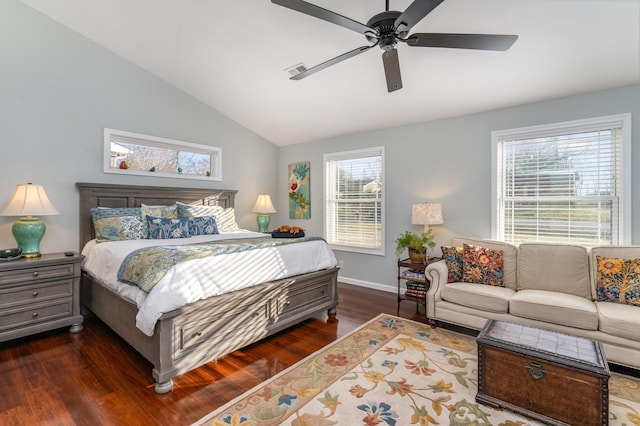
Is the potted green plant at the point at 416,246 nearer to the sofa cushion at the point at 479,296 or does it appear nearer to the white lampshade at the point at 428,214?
the white lampshade at the point at 428,214

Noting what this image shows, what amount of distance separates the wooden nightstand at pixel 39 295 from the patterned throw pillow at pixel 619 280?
496 cm

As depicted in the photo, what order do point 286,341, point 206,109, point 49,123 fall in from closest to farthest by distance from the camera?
point 286,341 < point 49,123 < point 206,109

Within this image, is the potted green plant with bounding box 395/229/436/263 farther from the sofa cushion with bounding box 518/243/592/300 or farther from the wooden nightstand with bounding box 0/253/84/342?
the wooden nightstand with bounding box 0/253/84/342

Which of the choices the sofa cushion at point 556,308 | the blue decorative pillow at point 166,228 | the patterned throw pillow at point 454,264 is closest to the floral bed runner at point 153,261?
the blue decorative pillow at point 166,228

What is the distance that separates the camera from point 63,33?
3.47 m

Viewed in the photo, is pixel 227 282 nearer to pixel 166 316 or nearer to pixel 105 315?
pixel 166 316

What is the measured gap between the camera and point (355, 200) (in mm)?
4957

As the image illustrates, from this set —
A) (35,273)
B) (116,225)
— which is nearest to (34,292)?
(35,273)

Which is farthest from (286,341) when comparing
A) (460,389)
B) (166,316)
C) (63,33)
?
(63,33)

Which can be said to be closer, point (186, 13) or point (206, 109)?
point (186, 13)

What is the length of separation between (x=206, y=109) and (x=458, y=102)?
143 inches

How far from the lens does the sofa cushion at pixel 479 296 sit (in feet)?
9.12

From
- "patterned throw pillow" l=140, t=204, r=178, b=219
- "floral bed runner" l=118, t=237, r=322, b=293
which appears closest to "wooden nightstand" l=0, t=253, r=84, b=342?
"patterned throw pillow" l=140, t=204, r=178, b=219

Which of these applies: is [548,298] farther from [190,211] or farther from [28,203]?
[28,203]
